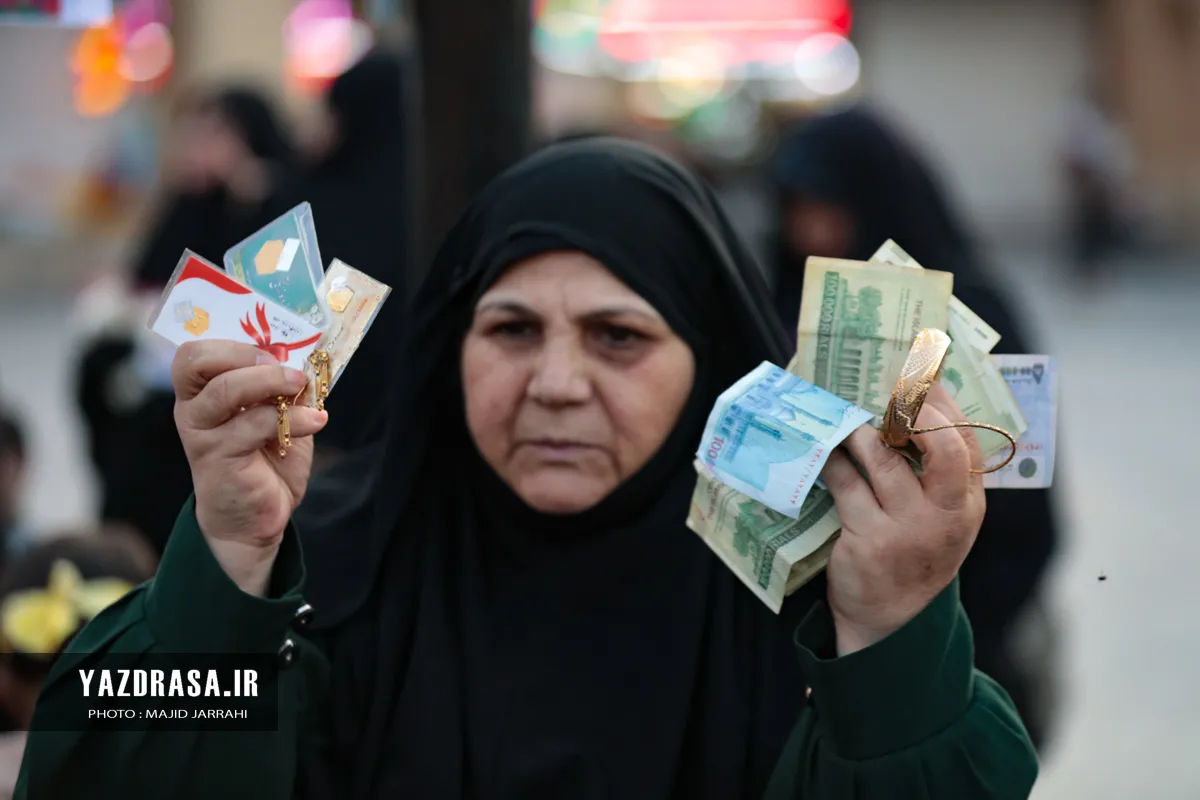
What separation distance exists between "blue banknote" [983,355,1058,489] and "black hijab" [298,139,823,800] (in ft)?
1.14

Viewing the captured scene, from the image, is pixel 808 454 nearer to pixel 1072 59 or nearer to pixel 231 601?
pixel 231 601

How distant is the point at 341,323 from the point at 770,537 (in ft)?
1.96

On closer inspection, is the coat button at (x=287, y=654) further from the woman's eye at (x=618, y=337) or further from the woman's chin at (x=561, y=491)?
the woman's eye at (x=618, y=337)

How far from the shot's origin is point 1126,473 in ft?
27.7

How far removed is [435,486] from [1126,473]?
7077 millimetres

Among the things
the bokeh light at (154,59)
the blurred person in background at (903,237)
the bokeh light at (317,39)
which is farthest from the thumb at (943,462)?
the bokeh light at (317,39)

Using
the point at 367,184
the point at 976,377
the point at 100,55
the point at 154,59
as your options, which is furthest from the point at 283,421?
the point at 154,59

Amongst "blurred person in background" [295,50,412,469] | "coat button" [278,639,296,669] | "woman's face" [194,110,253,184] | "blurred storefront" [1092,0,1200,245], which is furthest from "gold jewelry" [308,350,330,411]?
"blurred storefront" [1092,0,1200,245]

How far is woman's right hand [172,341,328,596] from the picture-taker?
5.42 feet

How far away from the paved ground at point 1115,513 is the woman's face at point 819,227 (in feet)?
3.01

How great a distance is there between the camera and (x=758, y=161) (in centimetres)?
2120

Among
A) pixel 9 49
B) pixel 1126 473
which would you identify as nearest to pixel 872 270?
pixel 1126 473

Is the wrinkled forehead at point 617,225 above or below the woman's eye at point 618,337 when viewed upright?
above

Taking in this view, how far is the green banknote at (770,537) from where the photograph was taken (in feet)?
5.62
